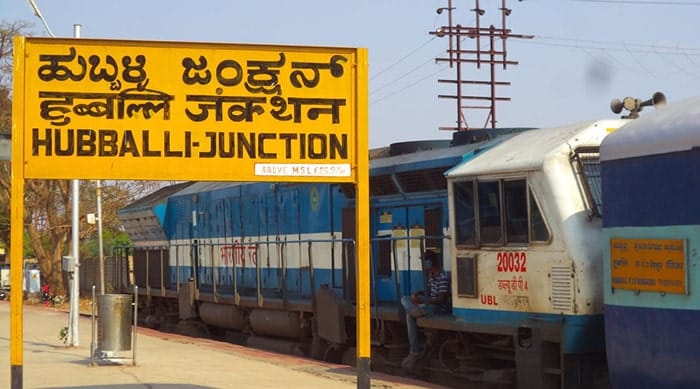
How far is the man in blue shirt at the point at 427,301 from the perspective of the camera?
13055mm

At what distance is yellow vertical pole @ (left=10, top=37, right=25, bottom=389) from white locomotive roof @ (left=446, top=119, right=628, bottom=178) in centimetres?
505

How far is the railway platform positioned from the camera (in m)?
12.9

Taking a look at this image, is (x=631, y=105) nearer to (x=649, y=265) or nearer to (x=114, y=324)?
(x=649, y=265)

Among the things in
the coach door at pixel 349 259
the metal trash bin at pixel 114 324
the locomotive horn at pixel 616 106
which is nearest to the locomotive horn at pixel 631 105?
the locomotive horn at pixel 616 106

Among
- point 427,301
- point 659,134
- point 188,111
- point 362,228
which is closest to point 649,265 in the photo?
point 659,134

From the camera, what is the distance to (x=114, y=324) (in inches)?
610

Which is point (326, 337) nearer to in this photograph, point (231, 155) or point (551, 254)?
point (551, 254)

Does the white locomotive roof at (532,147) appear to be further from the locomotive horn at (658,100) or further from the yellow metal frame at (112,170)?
the yellow metal frame at (112,170)

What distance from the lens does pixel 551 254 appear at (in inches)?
411

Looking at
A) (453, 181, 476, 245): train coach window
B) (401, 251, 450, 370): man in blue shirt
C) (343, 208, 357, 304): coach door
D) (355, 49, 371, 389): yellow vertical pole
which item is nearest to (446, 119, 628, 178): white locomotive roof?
(453, 181, 476, 245): train coach window

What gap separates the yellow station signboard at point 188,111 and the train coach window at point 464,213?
303cm

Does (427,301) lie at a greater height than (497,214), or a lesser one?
lesser

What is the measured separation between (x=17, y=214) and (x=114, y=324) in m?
7.36

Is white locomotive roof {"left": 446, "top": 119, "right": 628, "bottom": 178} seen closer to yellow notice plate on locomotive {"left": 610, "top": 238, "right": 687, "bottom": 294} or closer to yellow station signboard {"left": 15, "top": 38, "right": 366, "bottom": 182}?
yellow notice plate on locomotive {"left": 610, "top": 238, "right": 687, "bottom": 294}
